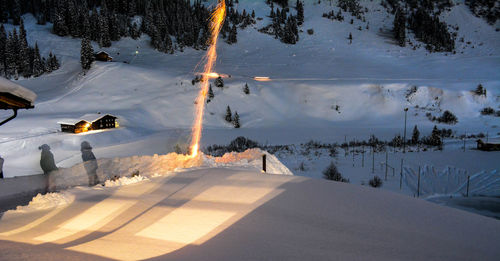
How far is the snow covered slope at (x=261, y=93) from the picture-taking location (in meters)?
26.1

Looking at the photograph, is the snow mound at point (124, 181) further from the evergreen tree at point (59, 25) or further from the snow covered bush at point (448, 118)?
the evergreen tree at point (59, 25)

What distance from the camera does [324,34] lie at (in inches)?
2512

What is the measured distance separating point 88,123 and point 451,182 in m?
25.6

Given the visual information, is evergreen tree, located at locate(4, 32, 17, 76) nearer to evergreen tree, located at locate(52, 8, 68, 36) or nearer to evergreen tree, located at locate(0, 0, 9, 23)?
evergreen tree, located at locate(52, 8, 68, 36)

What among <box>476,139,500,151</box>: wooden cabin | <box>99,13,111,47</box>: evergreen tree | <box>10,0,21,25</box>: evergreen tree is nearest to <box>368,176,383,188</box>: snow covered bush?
<box>476,139,500,151</box>: wooden cabin

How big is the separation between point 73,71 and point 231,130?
98.3 ft

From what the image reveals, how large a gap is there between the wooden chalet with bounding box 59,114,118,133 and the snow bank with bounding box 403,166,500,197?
23411 millimetres

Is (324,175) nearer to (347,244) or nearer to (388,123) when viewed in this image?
(347,244)

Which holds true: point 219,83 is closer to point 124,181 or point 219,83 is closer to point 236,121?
point 236,121

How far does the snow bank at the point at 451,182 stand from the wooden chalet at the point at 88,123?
23411mm

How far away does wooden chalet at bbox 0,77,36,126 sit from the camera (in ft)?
22.0

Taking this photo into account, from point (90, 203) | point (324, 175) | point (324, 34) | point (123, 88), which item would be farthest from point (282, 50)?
point (90, 203)

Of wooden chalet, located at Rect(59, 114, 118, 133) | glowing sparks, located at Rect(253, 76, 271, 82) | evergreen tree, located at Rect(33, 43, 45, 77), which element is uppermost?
evergreen tree, located at Rect(33, 43, 45, 77)

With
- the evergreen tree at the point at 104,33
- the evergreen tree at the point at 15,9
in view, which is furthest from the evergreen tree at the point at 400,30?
the evergreen tree at the point at 15,9
